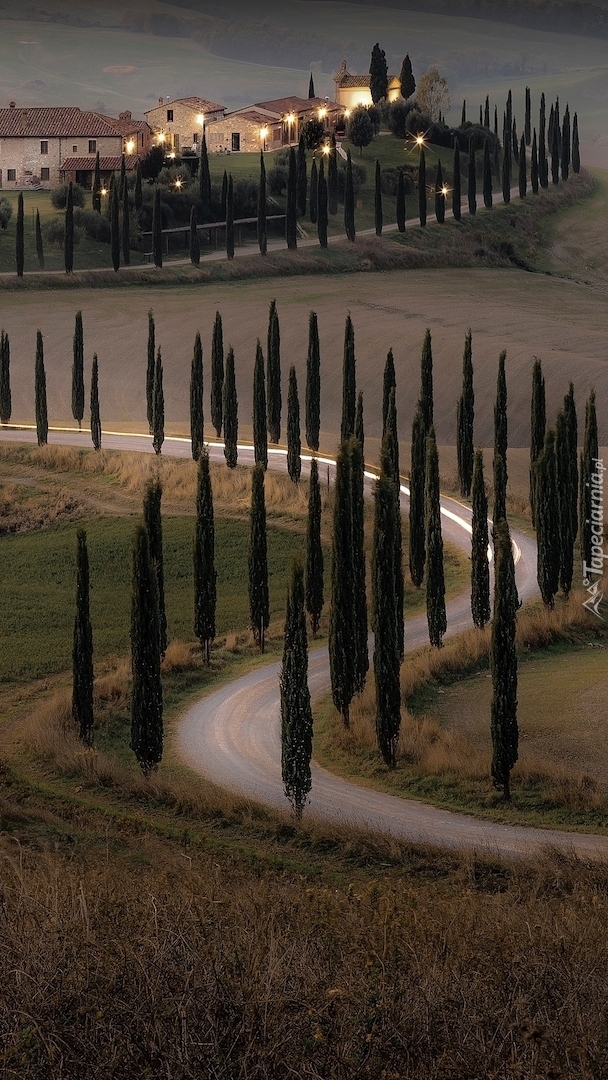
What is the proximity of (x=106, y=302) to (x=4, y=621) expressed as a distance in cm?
5671

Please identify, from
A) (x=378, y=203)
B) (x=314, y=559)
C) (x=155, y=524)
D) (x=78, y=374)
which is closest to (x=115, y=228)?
(x=378, y=203)

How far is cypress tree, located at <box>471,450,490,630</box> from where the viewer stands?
5356 cm

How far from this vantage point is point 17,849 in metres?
33.9

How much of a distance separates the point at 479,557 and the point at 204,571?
9.71 metres

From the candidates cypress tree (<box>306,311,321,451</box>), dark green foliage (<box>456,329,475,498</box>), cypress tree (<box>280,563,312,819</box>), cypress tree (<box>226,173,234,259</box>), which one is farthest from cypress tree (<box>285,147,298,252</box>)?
cypress tree (<box>280,563,312,819</box>)

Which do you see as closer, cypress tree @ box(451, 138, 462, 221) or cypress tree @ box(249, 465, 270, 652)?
cypress tree @ box(249, 465, 270, 652)

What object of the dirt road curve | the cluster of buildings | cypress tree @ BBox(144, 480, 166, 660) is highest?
the cluster of buildings

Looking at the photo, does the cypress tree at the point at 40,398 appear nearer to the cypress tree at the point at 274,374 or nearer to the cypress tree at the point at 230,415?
the cypress tree at the point at 230,415

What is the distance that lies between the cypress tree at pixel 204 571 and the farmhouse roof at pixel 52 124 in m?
90.3

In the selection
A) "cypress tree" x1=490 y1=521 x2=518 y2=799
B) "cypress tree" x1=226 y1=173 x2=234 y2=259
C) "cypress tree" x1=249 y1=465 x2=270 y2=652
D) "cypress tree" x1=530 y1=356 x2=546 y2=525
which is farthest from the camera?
"cypress tree" x1=226 y1=173 x2=234 y2=259

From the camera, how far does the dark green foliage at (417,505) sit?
6034cm

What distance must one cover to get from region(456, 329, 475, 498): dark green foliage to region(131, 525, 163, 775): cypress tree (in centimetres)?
3138

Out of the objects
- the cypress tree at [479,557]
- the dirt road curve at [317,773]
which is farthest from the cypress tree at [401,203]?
the cypress tree at [479,557]

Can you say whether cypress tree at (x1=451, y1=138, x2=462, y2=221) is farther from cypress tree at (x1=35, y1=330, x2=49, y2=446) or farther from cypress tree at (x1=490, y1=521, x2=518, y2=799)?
cypress tree at (x1=490, y1=521, x2=518, y2=799)
